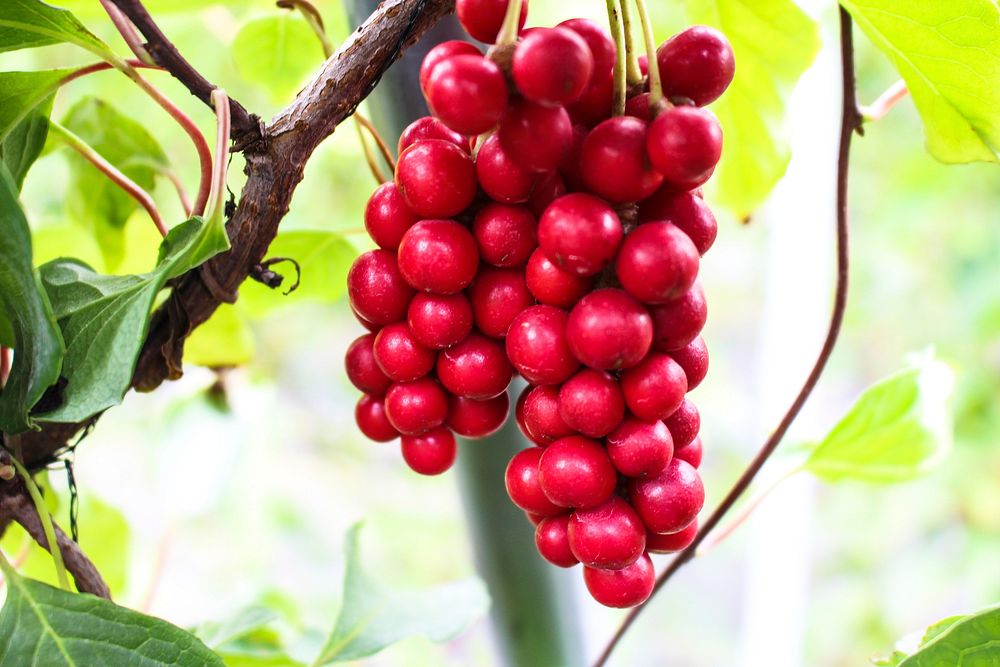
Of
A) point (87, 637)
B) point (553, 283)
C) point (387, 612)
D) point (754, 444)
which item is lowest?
point (754, 444)

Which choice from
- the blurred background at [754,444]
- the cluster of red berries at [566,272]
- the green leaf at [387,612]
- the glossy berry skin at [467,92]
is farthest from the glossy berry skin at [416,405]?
the blurred background at [754,444]

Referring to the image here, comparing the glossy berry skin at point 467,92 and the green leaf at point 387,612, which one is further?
the green leaf at point 387,612

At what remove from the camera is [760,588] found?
842 mm

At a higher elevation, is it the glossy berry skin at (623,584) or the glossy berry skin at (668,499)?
the glossy berry skin at (668,499)

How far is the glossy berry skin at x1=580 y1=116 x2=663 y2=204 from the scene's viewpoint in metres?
0.23

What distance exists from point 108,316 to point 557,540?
0.17 meters

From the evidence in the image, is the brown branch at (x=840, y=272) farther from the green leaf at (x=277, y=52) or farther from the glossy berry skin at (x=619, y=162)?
the green leaf at (x=277, y=52)

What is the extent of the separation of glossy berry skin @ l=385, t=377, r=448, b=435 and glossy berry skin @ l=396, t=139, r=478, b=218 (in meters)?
0.06

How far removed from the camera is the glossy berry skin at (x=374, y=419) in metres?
0.32

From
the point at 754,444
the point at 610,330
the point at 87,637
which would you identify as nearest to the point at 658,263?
the point at 610,330

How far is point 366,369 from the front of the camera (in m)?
0.31

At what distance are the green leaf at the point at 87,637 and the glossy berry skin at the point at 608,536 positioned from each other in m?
0.14

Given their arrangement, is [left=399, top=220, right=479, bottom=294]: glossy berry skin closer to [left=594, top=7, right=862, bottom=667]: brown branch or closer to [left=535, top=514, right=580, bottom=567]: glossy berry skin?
[left=535, top=514, right=580, bottom=567]: glossy berry skin

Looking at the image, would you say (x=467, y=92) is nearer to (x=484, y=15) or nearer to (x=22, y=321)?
(x=484, y=15)
